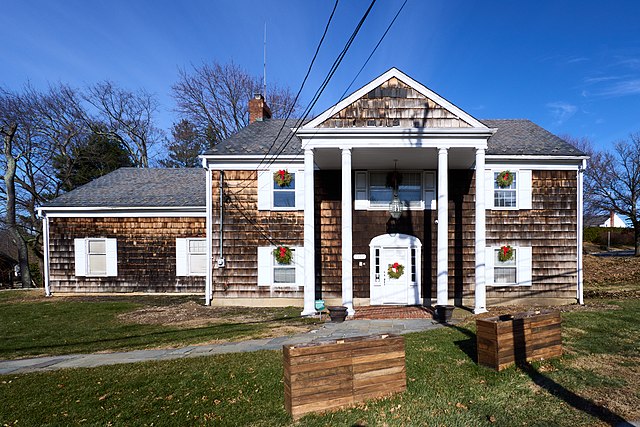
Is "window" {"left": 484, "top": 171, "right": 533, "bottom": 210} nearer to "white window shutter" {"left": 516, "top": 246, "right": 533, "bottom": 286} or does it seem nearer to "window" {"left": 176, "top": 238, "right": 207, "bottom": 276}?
"white window shutter" {"left": 516, "top": 246, "right": 533, "bottom": 286}

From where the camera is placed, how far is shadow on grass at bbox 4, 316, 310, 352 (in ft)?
24.8

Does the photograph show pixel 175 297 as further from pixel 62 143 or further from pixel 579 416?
pixel 62 143

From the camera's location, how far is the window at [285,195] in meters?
12.1

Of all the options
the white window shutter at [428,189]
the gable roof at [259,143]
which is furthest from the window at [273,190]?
the white window shutter at [428,189]

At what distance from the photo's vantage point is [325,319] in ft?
31.5

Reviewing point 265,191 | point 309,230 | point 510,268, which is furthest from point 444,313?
point 265,191

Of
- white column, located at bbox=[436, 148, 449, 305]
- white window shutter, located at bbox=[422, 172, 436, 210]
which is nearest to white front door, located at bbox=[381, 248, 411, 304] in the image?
white column, located at bbox=[436, 148, 449, 305]

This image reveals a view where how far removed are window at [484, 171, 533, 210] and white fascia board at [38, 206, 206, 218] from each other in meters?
10.9

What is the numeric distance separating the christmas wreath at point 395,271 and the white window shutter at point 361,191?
7.32 ft

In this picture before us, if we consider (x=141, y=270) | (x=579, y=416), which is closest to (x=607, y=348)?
(x=579, y=416)

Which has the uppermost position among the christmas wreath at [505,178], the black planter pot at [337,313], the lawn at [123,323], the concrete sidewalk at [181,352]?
the christmas wreath at [505,178]

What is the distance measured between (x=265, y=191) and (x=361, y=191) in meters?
3.39

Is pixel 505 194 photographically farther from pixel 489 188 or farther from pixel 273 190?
pixel 273 190

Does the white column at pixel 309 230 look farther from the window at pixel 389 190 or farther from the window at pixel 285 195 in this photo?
the window at pixel 389 190
